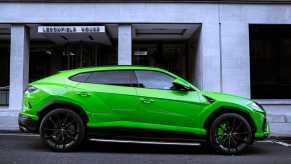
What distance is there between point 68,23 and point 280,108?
28.6 feet

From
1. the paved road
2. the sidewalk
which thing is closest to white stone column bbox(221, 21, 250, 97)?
the sidewalk

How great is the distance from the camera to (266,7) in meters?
13.9

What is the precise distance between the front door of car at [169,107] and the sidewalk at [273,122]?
174 inches

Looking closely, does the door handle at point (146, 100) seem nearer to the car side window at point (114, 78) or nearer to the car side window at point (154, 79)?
the car side window at point (154, 79)

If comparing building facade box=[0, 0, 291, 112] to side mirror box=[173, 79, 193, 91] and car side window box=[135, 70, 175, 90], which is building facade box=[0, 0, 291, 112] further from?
side mirror box=[173, 79, 193, 91]

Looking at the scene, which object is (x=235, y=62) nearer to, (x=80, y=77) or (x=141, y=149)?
(x=141, y=149)

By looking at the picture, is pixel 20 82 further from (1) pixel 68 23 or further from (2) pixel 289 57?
(2) pixel 289 57

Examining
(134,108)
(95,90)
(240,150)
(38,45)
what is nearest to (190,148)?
(240,150)

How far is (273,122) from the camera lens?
13.0m

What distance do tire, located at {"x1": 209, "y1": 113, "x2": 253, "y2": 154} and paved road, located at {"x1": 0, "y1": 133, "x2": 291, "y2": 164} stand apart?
183 mm

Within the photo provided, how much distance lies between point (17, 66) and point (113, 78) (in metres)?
7.56

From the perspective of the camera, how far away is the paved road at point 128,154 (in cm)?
657

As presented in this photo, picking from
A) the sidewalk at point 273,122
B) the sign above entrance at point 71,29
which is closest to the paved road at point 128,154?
the sidewalk at point 273,122

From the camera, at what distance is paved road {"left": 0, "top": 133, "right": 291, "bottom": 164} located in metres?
6.57
